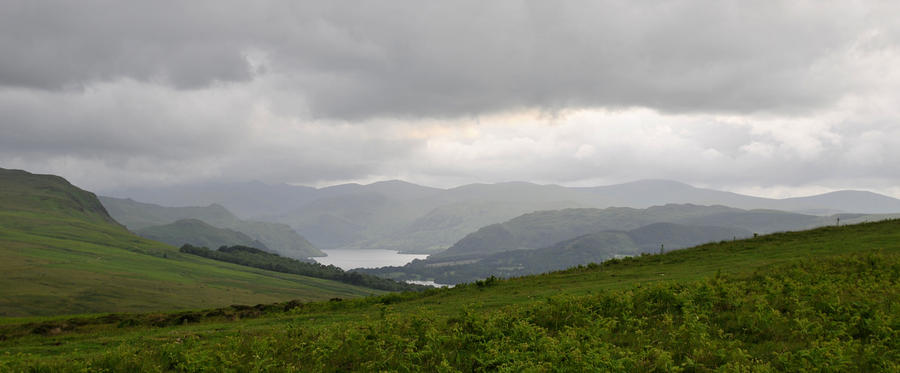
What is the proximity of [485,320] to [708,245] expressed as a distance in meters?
34.5

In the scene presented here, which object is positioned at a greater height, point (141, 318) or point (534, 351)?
point (534, 351)

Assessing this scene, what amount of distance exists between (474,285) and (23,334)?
2600 cm

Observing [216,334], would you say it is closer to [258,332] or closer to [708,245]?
[258,332]

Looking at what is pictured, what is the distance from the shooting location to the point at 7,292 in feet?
473

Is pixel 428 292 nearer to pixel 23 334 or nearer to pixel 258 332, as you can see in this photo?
pixel 258 332

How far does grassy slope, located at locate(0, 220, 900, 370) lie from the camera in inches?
642

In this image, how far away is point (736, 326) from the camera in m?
16.8

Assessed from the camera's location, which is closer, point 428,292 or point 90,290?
point 428,292

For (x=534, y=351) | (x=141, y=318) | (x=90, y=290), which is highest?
(x=534, y=351)

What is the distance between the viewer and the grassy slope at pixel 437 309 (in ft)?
53.5

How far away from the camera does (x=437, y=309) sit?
91.3 feet

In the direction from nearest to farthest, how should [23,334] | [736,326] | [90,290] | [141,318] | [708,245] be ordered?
[736,326] → [23,334] → [141,318] → [708,245] → [90,290]

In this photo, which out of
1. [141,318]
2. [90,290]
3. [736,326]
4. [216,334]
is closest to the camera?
[736,326]

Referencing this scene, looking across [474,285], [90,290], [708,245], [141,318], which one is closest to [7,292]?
[90,290]
